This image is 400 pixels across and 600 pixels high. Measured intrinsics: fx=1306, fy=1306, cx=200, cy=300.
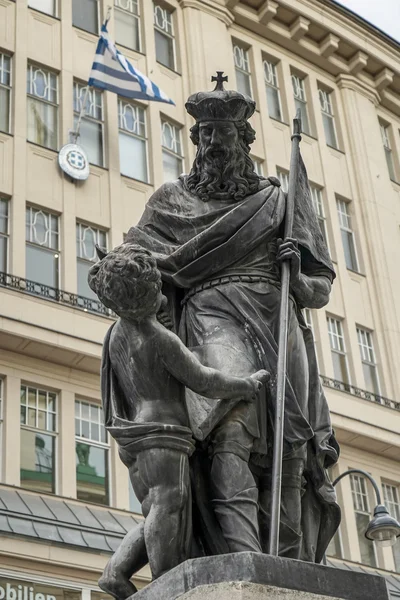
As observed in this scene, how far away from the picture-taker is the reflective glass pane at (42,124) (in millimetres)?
30453

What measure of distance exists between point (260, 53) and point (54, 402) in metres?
15.3

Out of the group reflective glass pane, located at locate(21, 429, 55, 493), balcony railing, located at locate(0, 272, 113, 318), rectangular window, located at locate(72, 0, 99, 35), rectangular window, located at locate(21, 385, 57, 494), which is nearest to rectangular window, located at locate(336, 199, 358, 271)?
rectangular window, located at locate(72, 0, 99, 35)

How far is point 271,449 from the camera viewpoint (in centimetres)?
597

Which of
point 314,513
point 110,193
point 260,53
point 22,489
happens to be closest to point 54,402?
point 22,489

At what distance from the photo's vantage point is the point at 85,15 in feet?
110

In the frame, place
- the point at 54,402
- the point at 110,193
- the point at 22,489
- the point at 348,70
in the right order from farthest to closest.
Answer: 1. the point at 348,70
2. the point at 110,193
3. the point at 54,402
4. the point at 22,489

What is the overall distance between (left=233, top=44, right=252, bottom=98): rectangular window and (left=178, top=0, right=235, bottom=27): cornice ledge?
858 millimetres

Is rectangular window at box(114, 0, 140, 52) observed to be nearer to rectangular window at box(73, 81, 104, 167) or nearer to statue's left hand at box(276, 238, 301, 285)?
rectangular window at box(73, 81, 104, 167)

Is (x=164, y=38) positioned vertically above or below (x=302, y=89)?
below

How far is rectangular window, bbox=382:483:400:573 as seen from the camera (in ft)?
109

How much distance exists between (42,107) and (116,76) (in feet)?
6.27

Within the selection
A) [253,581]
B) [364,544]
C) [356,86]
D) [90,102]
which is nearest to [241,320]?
[253,581]

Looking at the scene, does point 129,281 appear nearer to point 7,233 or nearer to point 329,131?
point 7,233

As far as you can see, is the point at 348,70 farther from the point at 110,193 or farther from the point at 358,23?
the point at 110,193
